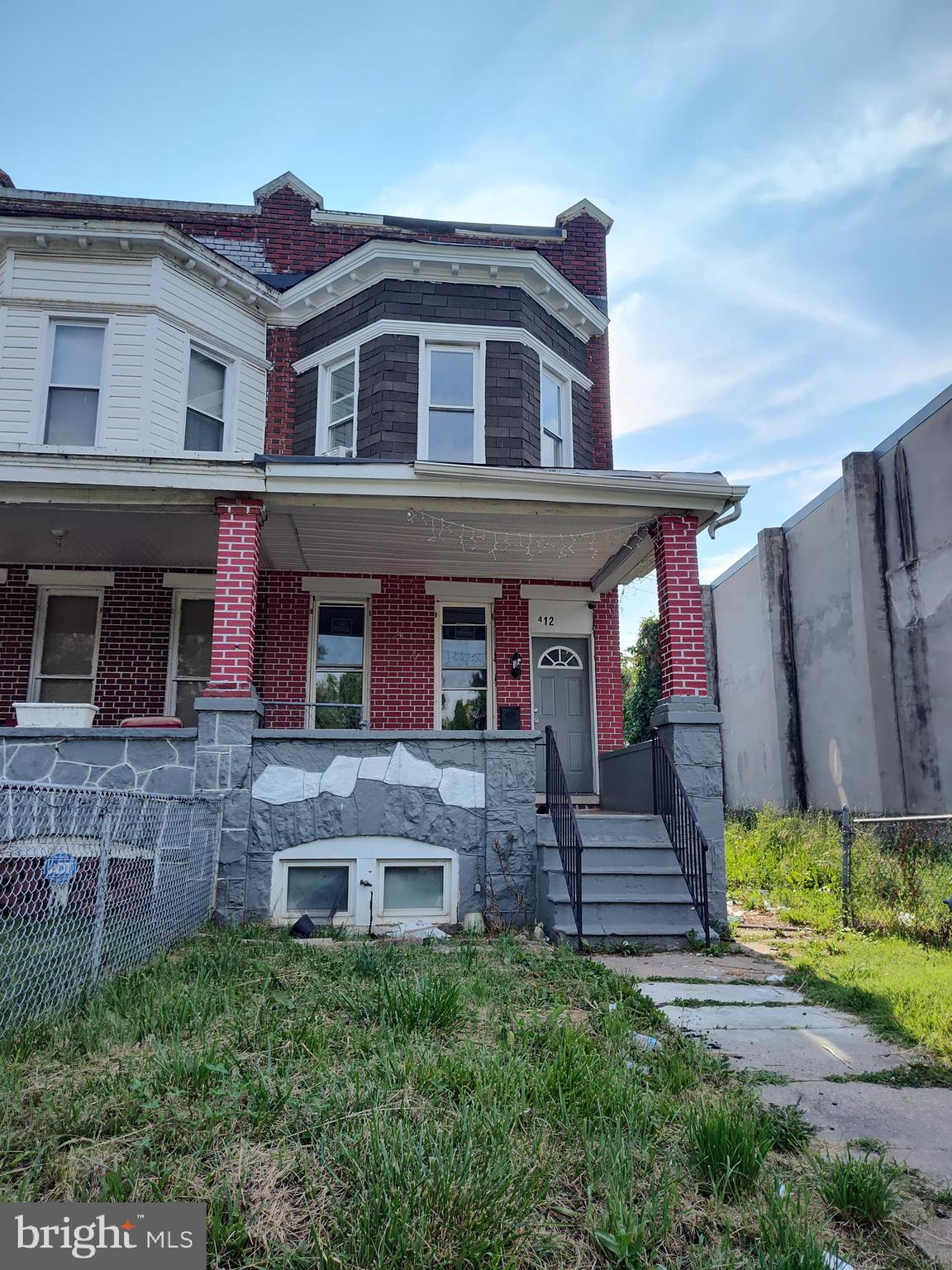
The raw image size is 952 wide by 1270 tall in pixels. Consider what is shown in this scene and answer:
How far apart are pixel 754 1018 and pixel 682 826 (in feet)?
8.99

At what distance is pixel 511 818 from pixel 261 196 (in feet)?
34.5

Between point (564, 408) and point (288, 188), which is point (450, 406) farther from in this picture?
point (288, 188)

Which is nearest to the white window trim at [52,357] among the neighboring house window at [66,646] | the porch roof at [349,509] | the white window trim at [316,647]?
the porch roof at [349,509]

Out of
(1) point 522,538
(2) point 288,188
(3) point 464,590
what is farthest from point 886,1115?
(2) point 288,188

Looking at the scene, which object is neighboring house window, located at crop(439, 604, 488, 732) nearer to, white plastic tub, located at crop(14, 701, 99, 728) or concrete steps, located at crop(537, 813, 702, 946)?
concrete steps, located at crop(537, 813, 702, 946)

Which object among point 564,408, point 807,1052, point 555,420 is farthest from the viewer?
point 564,408

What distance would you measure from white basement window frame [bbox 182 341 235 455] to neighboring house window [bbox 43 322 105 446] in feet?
3.50

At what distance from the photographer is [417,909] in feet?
24.8

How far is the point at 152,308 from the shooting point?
10.3m

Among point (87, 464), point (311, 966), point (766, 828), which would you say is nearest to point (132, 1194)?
point (311, 966)

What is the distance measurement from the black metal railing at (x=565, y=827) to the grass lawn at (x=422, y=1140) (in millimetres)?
2394

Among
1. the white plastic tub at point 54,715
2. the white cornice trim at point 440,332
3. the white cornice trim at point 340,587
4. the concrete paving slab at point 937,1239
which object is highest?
the white cornice trim at point 440,332

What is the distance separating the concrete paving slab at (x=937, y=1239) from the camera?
7.70ft

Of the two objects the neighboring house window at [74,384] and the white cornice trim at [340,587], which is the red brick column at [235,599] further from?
the neighboring house window at [74,384]
